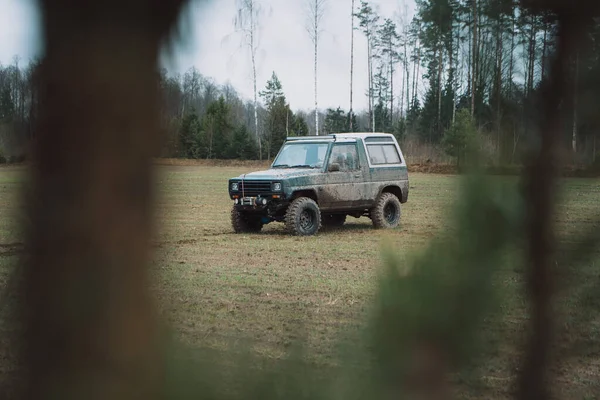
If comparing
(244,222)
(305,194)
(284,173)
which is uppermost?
(284,173)

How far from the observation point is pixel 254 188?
13039 mm

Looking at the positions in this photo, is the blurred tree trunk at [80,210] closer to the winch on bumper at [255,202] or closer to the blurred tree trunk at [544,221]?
the blurred tree trunk at [544,221]

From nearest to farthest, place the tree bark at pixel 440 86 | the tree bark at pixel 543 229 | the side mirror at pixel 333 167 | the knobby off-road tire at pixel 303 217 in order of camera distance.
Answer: the tree bark at pixel 543 229
the tree bark at pixel 440 86
the knobby off-road tire at pixel 303 217
the side mirror at pixel 333 167

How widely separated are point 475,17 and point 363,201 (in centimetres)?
1315

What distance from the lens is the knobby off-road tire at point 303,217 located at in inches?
504

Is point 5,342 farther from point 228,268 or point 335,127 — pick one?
point 335,127

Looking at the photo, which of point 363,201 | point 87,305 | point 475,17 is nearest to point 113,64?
point 87,305

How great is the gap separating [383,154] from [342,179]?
1.43 metres

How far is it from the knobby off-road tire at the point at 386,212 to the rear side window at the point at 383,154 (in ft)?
2.33

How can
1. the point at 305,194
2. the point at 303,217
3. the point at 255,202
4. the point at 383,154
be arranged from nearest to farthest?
1. the point at 255,202
2. the point at 303,217
3. the point at 305,194
4. the point at 383,154

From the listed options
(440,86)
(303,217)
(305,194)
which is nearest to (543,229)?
(440,86)

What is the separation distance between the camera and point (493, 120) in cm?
86

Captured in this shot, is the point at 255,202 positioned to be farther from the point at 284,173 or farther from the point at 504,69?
the point at 504,69

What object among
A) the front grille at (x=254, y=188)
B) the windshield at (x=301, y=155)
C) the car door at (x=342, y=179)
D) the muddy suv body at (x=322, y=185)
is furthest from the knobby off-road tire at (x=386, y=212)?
the front grille at (x=254, y=188)
